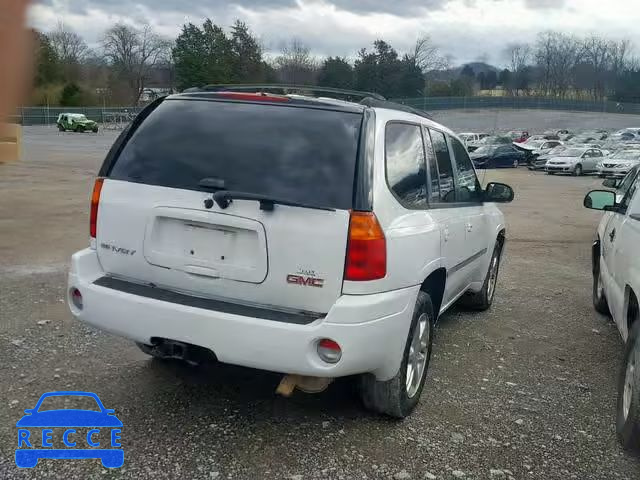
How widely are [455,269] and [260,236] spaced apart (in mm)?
1877

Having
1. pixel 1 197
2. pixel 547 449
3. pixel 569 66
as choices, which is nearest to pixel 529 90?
pixel 569 66

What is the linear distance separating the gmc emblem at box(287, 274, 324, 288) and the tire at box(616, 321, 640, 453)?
1744 mm

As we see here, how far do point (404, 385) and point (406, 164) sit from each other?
1.31 meters

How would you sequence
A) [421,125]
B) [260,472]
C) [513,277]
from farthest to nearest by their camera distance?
[513,277]
[421,125]
[260,472]

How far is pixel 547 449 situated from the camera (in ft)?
11.5

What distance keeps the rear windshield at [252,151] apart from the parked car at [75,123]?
53.0 meters

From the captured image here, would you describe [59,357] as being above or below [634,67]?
below

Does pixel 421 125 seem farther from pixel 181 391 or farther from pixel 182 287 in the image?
pixel 181 391

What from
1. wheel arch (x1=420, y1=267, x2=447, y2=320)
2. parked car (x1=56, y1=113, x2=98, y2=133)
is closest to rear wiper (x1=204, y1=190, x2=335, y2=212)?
wheel arch (x1=420, y1=267, x2=447, y2=320)

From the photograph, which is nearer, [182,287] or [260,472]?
[260,472]

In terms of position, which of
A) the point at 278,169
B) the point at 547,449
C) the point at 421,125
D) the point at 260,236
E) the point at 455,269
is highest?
the point at 421,125

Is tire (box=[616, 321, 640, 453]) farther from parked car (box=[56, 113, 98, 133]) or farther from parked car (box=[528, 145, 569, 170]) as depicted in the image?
parked car (box=[56, 113, 98, 133])

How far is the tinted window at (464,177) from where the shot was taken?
494 centimetres

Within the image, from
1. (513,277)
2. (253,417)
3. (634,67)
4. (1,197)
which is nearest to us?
(253,417)
